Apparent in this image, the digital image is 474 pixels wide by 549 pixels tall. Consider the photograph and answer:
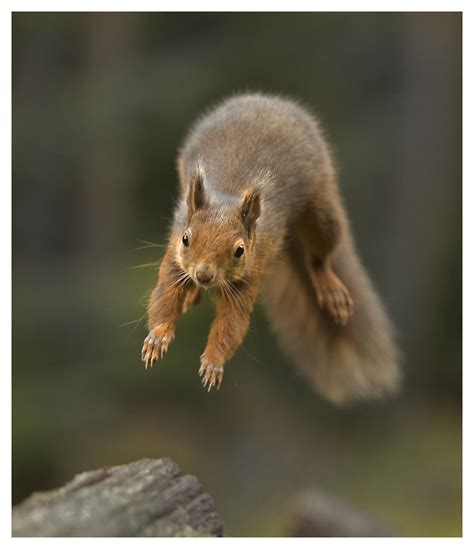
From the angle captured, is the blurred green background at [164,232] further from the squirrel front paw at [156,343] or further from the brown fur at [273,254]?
the squirrel front paw at [156,343]

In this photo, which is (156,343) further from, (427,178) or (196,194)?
(427,178)

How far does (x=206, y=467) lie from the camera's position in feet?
41.6

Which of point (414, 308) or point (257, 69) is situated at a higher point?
point (257, 69)

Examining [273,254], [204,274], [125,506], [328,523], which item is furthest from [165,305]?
[328,523]

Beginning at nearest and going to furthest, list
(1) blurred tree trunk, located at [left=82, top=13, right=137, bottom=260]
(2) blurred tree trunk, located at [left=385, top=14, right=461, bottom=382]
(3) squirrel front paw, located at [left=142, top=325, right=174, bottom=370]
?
(3) squirrel front paw, located at [left=142, top=325, right=174, bottom=370] → (1) blurred tree trunk, located at [left=82, top=13, right=137, bottom=260] → (2) blurred tree trunk, located at [left=385, top=14, right=461, bottom=382]

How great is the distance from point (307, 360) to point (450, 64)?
9.79 m

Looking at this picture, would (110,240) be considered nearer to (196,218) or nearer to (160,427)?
(160,427)

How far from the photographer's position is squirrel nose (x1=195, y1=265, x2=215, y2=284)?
4488 millimetres

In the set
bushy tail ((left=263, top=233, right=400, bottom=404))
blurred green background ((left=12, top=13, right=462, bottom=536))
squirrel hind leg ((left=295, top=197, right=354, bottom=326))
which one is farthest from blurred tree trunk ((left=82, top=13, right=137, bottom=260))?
squirrel hind leg ((left=295, top=197, right=354, bottom=326))

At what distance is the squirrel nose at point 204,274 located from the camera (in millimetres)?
4488

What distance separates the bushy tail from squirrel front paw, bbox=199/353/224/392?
178cm

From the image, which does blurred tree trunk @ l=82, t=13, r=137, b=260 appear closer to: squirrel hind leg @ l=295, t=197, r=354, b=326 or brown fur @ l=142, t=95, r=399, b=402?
brown fur @ l=142, t=95, r=399, b=402

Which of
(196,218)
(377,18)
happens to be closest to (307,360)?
(196,218)

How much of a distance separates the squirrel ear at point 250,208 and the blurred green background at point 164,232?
7.14 meters
